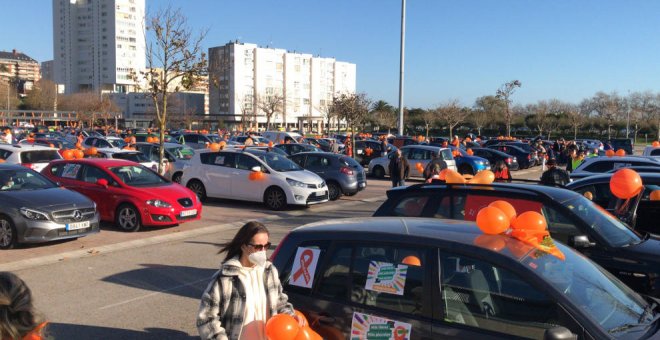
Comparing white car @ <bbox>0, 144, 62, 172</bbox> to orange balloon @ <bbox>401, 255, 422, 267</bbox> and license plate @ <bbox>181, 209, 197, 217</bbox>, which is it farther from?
orange balloon @ <bbox>401, 255, 422, 267</bbox>

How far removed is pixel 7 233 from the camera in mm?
9625

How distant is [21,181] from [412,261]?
9282 millimetres

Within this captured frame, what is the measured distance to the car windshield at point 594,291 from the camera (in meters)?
3.40

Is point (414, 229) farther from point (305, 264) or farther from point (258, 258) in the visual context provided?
point (258, 258)

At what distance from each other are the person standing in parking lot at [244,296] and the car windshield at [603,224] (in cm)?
367

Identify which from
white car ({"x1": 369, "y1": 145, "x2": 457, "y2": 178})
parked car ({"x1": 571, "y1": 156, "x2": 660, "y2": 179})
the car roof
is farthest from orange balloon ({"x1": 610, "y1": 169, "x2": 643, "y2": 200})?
white car ({"x1": 369, "y1": 145, "x2": 457, "y2": 178})

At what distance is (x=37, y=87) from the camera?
11125 centimetres

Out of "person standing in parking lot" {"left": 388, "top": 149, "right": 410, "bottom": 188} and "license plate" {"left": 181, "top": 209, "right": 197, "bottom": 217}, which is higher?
"person standing in parking lot" {"left": 388, "top": 149, "right": 410, "bottom": 188}

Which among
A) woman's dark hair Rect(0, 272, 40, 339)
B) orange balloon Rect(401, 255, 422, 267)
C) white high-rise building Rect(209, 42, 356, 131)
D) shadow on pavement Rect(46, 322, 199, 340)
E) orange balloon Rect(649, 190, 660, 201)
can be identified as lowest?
shadow on pavement Rect(46, 322, 199, 340)

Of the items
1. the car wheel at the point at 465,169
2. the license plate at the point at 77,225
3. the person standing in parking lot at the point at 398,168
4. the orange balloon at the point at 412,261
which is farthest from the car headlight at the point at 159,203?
the car wheel at the point at 465,169

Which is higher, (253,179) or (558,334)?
(558,334)

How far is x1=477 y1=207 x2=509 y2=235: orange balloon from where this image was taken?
3.92m

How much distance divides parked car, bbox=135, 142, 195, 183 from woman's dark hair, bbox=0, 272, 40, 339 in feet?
49.7

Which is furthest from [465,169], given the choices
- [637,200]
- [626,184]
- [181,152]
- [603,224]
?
[603,224]
